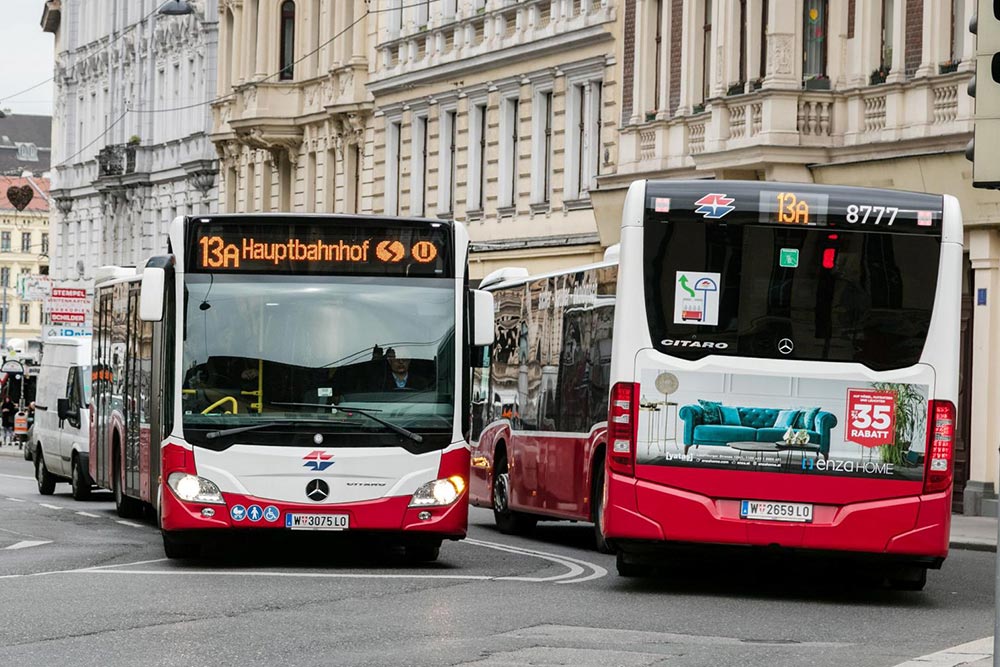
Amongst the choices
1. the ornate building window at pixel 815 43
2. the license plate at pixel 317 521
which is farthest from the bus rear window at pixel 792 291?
the ornate building window at pixel 815 43

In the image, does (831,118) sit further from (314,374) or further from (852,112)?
(314,374)

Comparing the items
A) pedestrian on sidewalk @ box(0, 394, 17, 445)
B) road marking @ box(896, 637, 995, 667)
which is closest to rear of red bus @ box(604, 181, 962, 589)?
road marking @ box(896, 637, 995, 667)

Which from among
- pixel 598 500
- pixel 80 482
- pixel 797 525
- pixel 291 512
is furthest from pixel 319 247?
pixel 80 482

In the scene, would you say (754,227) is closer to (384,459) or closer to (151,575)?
(384,459)

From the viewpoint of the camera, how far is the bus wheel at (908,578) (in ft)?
58.4

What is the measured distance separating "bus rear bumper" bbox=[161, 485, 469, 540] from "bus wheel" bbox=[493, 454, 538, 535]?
21.3ft

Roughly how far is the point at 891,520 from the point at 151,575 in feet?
18.3

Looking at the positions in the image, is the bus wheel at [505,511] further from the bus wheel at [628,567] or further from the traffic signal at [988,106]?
the traffic signal at [988,106]

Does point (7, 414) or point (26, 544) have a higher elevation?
point (26, 544)

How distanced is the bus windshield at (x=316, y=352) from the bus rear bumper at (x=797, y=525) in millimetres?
2713

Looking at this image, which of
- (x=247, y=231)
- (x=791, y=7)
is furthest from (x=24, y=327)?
(x=247, y=231)

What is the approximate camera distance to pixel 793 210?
16.9 metres

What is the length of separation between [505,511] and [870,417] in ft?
30.9

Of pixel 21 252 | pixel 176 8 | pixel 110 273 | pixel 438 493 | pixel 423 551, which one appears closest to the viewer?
pixel 438 493
